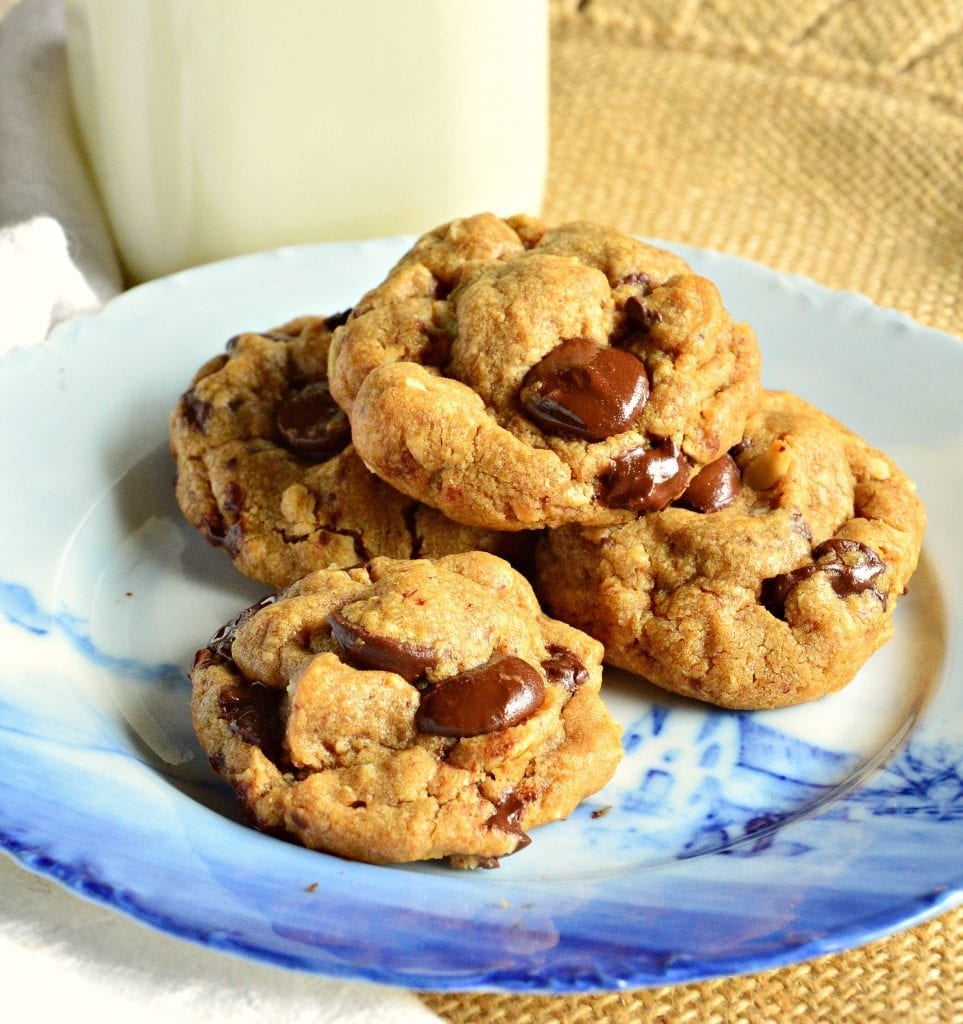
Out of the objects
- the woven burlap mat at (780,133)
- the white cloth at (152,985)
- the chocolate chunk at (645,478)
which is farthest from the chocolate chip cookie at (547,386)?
the woven burlap mat at (780,133)

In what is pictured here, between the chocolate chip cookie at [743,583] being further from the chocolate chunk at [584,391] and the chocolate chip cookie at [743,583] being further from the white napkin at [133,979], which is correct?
the white napkin at [133,979]

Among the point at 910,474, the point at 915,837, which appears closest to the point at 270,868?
the point at 915,837

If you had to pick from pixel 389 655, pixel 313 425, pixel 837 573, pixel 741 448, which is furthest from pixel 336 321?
pixel 837 573

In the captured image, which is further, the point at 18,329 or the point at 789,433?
the point at 18,329

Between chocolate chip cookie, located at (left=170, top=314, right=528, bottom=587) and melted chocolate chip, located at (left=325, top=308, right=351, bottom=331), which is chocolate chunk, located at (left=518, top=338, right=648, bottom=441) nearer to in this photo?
chocolate chip cookie, located at (left=170, top=314, right=528, bottom=587)

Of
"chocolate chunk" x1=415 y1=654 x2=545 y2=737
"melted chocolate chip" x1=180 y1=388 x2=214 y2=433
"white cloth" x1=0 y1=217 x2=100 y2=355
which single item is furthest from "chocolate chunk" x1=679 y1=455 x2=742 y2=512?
"white cloth" x1=0 y1=217 x2=100 y2=355

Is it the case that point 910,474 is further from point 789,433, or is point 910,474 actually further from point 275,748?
point 275,748
